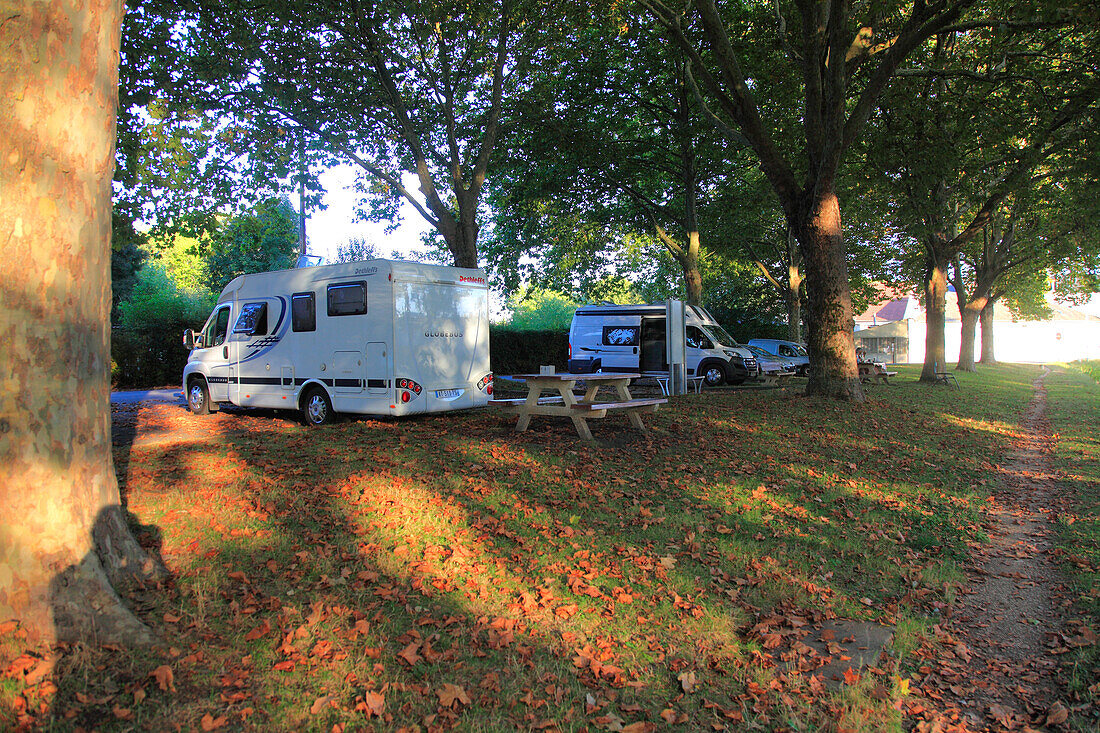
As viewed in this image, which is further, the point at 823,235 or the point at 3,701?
the point at 823,235

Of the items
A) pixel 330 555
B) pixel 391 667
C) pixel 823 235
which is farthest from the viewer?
pixel 823 235

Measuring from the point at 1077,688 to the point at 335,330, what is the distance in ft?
34.3

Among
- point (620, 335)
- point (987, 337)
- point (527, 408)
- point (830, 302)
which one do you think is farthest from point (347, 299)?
point (987, 337)

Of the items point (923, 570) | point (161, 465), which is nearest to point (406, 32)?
point (161, 465)

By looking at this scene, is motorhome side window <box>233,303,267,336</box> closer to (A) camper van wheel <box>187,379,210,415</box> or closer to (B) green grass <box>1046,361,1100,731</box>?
(A) camper van wheel <box>187,379,210,415</box>

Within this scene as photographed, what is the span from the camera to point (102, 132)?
3.79m

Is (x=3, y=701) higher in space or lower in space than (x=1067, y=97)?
lower

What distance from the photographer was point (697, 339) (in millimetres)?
22250

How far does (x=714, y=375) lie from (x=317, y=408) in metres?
13.6

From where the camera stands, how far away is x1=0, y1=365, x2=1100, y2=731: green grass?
11.0 ft

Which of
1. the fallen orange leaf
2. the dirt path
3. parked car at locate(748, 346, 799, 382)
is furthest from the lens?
parked car at locate(748, 346, 799, 382)

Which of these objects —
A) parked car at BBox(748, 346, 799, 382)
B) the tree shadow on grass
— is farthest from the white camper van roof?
parked car at BBox(748, 346, 799, 382)

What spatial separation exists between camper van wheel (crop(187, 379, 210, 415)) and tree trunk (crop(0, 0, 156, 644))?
1125cm

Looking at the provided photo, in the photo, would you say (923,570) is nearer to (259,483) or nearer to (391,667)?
(391,667)
